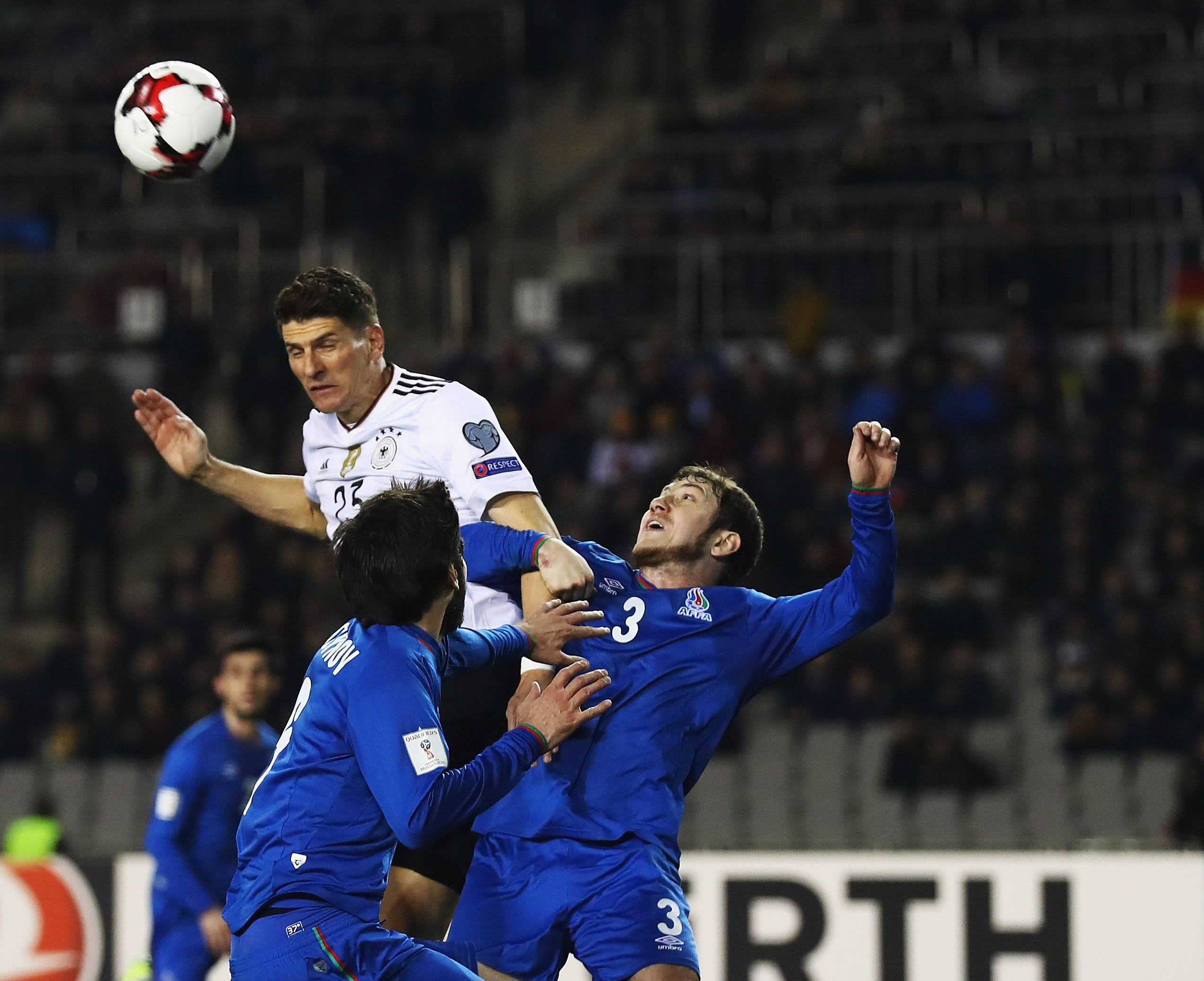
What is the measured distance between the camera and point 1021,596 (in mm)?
12102

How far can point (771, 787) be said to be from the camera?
37.0ft

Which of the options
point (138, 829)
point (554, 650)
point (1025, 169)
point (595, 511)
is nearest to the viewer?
point (554, 650)

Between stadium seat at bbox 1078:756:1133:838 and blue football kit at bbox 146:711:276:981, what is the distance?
16.5ft

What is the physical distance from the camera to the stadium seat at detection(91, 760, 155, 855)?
1134cm

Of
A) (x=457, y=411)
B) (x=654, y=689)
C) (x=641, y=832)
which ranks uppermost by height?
(x=457, y=411)

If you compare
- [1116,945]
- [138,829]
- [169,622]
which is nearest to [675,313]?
[169,622]

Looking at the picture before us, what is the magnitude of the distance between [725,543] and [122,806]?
7.34 m

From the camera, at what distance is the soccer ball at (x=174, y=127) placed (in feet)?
19.8

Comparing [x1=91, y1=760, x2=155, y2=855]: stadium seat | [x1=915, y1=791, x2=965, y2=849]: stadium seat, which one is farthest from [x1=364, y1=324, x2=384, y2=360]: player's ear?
[x1=91, y1=760, x2=155, y2=855]: stadium seat

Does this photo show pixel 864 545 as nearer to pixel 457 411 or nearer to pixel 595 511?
pixel 457 411

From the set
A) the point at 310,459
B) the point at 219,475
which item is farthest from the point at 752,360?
the point at 310,459

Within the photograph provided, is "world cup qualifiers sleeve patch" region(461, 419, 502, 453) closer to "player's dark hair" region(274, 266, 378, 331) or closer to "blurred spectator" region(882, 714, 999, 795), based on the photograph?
"player's dark hair" region(274, 266, 378, 331)

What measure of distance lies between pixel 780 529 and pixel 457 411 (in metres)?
Result: 6.99

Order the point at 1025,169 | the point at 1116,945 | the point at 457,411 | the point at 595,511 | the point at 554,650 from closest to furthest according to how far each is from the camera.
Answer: the point at 554,650 < the point at 457,411 < the point at 1116,945 < the point at 595,511 < the point at 1025,169
